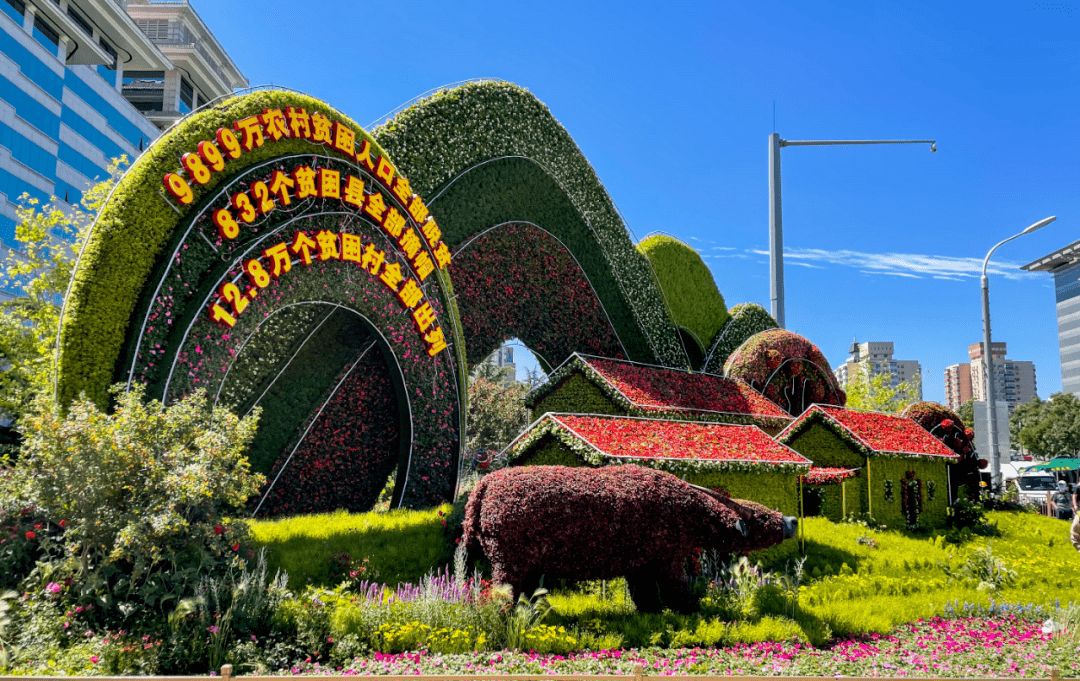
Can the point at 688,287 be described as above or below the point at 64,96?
below

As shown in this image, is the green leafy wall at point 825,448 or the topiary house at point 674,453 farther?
the green leafy wall at point 825,448

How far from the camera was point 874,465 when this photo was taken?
17.4m

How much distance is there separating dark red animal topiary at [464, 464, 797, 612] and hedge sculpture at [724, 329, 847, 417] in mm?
15046

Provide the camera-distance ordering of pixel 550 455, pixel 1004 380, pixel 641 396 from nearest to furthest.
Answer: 1. pixel 550 455
2. pixel 641 396
3. pixel 1004 380

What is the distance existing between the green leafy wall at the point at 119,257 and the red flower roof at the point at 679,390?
1104 centimetres

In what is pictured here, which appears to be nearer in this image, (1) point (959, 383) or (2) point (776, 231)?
(2) point (776, 231)

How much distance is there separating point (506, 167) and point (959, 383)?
16321 cm

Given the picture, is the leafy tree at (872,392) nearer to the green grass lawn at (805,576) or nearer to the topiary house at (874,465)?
the topiary house at (874,465)

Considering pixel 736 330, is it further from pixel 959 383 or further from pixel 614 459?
pixel 959 383

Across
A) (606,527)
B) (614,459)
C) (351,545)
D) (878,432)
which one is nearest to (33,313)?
(351,545)

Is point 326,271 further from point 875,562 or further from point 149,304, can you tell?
point 875,562

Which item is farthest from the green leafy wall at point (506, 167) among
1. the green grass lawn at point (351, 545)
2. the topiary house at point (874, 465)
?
the green grass lawn at point (351, 545)

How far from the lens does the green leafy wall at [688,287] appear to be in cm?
2800

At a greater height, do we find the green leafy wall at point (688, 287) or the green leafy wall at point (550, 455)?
the green leafy wall at point (688, 287)
